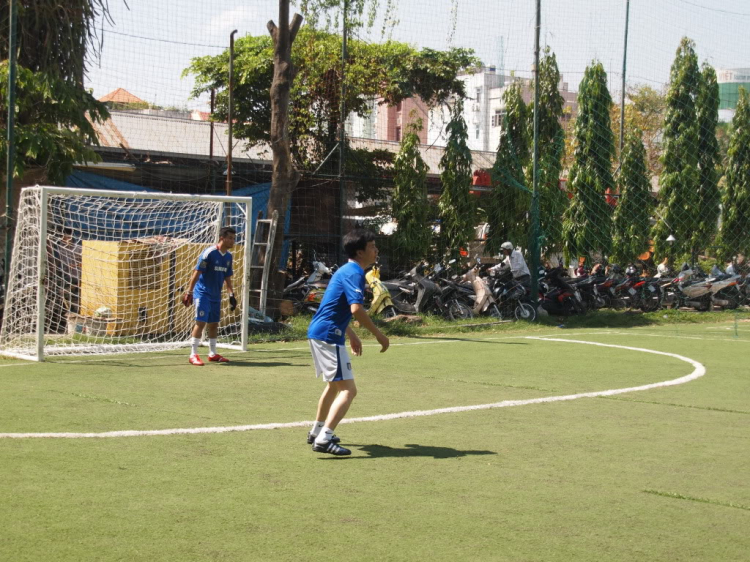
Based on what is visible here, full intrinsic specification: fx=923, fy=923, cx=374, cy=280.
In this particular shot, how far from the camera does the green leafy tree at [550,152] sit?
76.7 ft

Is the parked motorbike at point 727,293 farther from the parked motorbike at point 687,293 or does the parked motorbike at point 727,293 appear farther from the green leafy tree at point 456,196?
the green leafy tree at point 456,196

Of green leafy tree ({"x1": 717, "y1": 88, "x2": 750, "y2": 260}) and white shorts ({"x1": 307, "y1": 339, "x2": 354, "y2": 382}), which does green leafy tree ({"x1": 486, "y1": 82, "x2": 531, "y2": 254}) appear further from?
white shorts ({"x1": 307, "y1": 339, "x2": 354, "y2": 382})

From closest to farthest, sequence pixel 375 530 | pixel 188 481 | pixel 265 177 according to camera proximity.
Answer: pixel 375 530 → pixel 188 481 → pixel 265 177

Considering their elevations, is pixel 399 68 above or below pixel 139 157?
above

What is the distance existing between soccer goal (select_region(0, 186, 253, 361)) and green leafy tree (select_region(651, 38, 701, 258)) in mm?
15356

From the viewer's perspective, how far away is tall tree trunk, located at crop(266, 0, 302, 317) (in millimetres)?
17094

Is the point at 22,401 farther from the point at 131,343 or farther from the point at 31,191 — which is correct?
the point at 131,343

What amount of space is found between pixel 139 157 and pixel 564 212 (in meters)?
11.5

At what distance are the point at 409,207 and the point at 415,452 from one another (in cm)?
1373

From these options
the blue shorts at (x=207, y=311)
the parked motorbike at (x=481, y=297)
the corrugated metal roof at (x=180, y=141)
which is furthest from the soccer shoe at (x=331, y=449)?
the corrugated metal roof at (x=180, y=141)

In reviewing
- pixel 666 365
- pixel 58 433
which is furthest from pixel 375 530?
pixel 666 365

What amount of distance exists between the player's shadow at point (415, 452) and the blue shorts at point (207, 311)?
Answer: 569 cm

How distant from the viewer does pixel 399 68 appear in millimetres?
27281

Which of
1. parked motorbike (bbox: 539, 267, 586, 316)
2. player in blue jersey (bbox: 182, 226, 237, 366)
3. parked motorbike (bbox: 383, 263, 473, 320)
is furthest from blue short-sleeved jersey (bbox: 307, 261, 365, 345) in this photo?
parked motorbike (bbox: 539, 267, 586, 316)
